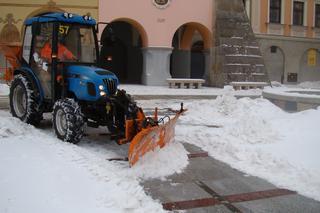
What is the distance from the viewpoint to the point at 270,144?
25.9 ft

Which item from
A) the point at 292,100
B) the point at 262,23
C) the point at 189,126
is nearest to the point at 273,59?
the point at 262,23

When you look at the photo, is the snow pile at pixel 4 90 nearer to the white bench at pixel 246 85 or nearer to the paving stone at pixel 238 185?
the white bench at pixel 246 85

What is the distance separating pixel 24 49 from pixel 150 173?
178 inches

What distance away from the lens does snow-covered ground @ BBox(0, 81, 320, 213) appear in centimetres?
497

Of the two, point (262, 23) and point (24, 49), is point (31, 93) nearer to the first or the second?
point (24, 49)

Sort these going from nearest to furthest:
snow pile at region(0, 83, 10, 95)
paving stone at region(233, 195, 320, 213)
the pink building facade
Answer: paving stone at region(233, 195, 320, 213)
snow pile at region(0, 83, 10, 95)
the pink building facade

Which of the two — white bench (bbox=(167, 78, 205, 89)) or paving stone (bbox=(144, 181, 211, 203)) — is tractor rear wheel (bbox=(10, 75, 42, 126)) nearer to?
paving stone (bbox=(144, 181, 211, 203))

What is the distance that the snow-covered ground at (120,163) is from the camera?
4.97 meters

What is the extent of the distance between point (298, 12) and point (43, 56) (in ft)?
84.1

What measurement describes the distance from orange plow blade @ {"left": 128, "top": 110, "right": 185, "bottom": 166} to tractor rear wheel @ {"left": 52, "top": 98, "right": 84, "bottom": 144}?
1.43 meters

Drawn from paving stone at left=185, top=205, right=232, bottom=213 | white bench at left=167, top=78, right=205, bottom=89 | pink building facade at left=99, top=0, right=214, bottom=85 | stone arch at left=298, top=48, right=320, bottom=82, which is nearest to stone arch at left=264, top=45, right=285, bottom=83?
stone arch at left=298, top=48, right=320, bottom=82

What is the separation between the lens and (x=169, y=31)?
23328 mm

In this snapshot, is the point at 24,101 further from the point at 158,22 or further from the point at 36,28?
the point at 158,22

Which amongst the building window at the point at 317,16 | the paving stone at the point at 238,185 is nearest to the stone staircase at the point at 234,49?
the building window at the point at 317,16
